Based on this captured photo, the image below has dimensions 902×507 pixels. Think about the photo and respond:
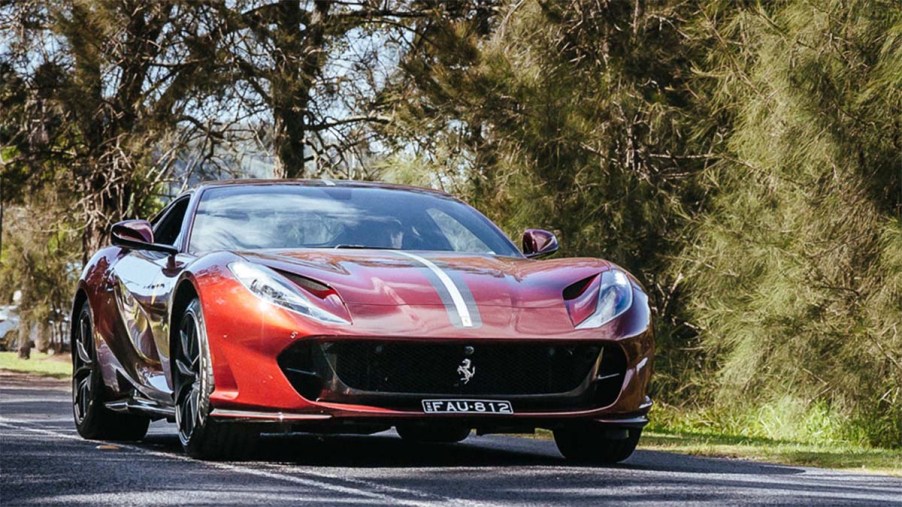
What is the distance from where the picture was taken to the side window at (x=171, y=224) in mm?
8539

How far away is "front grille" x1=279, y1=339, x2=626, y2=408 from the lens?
648 centimetres

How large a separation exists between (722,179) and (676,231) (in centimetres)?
80

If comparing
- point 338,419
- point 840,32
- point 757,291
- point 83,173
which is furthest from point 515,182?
point 338,419

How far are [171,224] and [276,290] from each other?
91.5 inches

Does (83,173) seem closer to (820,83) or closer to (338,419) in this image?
(820,83)

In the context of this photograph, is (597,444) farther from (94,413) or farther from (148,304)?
(94,413)

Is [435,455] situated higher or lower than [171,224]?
lower

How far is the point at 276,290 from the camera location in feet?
21.6

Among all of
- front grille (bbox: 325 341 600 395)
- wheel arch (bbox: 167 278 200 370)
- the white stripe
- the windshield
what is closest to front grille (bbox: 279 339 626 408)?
front grille (bbox: 325 341 600 395)

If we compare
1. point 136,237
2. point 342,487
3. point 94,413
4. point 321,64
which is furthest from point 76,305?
point 321,64

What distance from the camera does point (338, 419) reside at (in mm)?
6477

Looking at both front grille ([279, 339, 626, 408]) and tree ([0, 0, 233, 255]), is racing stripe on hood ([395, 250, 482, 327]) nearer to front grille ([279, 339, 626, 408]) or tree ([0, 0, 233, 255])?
front grille ([279, 339, 626, 408])

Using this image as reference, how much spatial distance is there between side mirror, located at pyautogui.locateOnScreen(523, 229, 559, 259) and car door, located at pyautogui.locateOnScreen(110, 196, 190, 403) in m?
1.79

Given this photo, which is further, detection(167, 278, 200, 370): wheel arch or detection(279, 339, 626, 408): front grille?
detection(167, 278, 200, 370): wheel arch
